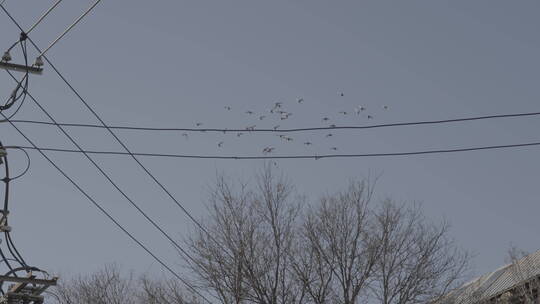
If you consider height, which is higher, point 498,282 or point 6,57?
point 498,282

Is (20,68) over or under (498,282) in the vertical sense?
under

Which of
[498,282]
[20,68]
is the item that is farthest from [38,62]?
[498,282]

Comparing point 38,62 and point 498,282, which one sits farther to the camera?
point 498,282

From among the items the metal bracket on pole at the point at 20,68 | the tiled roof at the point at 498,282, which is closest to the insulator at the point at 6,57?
the metal bracket on pole at the point at 20,68

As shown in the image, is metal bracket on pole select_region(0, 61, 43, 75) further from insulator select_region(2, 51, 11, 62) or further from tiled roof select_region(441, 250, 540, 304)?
tiled roof select_region(441, 250, 540, 304)

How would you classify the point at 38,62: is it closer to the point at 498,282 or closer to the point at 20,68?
the point at 20,68

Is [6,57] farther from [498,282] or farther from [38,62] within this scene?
[498,282]

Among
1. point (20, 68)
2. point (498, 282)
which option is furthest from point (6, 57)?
point (498, 282)

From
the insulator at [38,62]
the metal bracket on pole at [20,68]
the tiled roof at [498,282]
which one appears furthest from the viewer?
the tiled roof at [498,282]

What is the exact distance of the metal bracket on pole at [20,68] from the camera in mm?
10883

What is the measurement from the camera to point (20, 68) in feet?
36.2

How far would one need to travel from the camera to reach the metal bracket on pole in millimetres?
10883

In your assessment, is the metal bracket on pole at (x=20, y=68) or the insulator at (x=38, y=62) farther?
the insulator at (x=38, y=62)

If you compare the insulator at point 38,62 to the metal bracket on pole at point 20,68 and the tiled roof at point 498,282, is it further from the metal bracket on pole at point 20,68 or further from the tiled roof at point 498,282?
the tiled roof at point 498,282
